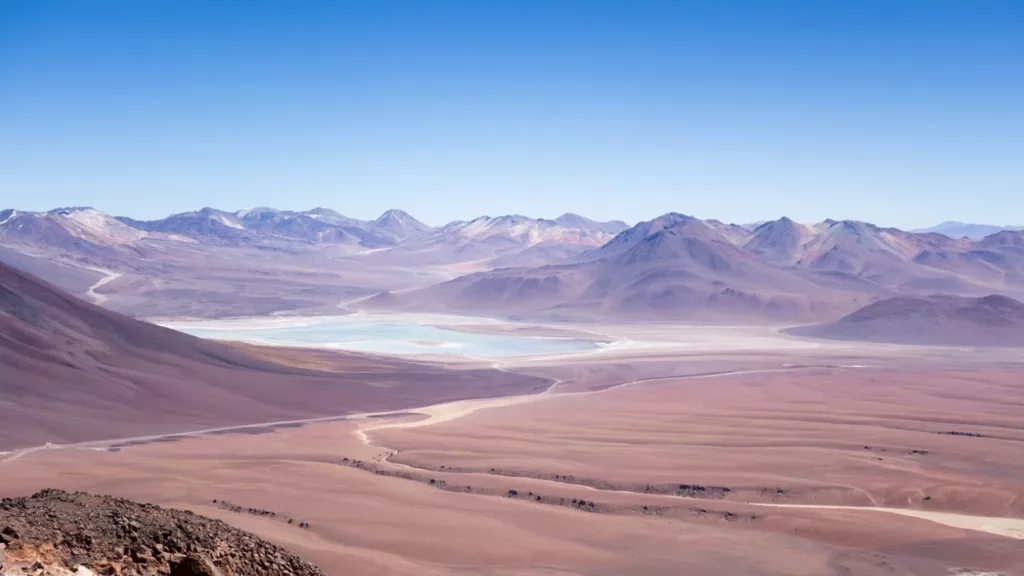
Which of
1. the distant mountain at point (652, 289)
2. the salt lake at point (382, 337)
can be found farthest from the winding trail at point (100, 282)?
the distant mountain at point (652, 289)

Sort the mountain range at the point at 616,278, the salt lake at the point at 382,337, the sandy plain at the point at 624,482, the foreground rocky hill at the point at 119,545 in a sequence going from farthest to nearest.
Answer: the mountain range at the point at 616,278 → the salt lake at the point at 382,337 → the sandy plain at the point at 624,482 → the foreground rocky hill at the point at 119,545

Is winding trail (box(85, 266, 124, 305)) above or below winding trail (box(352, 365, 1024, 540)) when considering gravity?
above

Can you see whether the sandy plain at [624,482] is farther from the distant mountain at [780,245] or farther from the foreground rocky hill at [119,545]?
the distant mountain at [780,245]

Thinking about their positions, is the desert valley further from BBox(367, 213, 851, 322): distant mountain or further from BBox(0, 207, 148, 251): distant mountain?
BBox(0, 207, 148, 251): distant mountain

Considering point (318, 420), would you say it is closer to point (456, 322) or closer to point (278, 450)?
point (278, 450)

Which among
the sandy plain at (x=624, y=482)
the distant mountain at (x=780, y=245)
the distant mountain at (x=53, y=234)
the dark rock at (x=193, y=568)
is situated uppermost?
the distant mountain at (x=780, y=245)

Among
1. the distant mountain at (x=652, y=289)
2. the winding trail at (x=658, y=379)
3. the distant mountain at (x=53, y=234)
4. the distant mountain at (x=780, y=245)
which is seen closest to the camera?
the winding trail at (x=658, y=379)

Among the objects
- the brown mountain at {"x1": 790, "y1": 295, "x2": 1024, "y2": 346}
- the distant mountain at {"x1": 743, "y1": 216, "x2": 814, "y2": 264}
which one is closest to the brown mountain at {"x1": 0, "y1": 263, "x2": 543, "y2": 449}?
the brown mountain at {"x1": 790, "y1": 295, "x2": 1024, "y2": 346}
